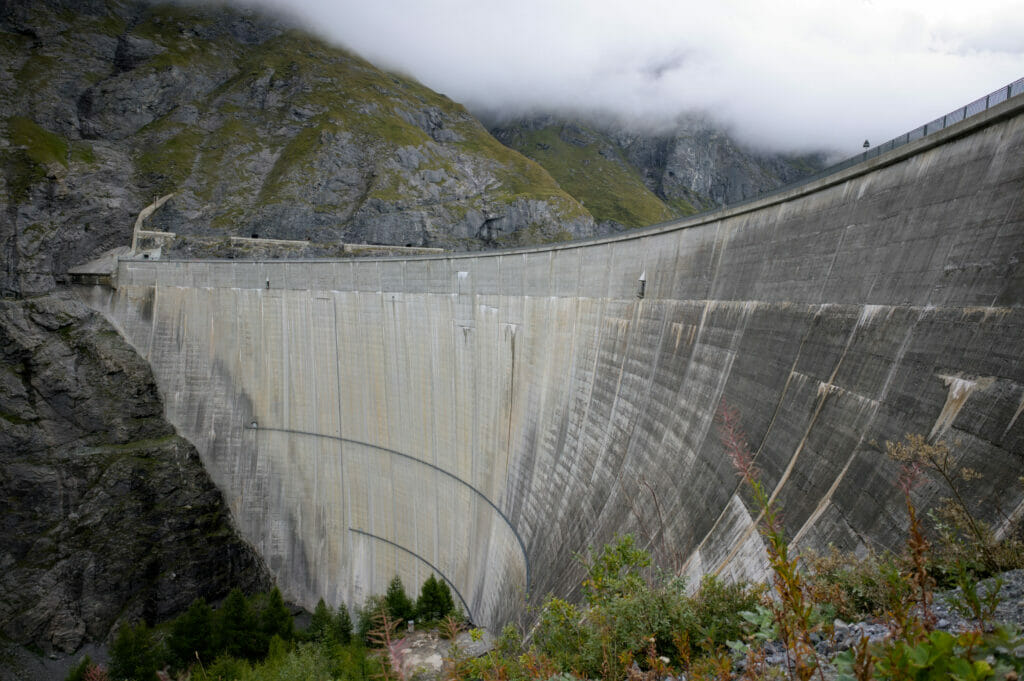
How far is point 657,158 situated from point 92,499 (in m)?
104

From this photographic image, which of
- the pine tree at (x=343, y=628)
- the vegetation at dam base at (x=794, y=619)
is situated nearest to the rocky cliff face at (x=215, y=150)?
the pine tree at (x=343, y=628)

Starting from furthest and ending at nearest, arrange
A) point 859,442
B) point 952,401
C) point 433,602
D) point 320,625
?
point 320,625
point 433,602
point 859,442
point 952,401

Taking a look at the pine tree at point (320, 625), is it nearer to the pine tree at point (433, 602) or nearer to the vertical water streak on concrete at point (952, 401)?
the pine tree at point (433, 602)

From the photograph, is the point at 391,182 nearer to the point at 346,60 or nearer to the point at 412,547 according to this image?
the point at 346,60

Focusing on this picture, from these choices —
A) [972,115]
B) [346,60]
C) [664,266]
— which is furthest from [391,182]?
[972,115]

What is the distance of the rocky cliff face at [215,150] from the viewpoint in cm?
3872

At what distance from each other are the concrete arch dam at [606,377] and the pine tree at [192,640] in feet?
15.7

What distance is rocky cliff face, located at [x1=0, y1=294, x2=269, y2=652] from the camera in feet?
83.6

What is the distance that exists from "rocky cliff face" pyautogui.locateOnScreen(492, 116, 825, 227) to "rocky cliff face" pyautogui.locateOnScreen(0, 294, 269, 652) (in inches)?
3157

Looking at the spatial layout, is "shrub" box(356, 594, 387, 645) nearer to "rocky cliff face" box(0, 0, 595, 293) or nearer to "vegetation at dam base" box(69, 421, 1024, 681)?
"vegetation at dam base" box(69, 421, 1024, 681)

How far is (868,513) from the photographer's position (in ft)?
20.7

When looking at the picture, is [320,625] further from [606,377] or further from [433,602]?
[606,377]

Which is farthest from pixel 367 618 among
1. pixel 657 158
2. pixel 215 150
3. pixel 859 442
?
pixel 657 158

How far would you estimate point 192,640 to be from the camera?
21.9m
